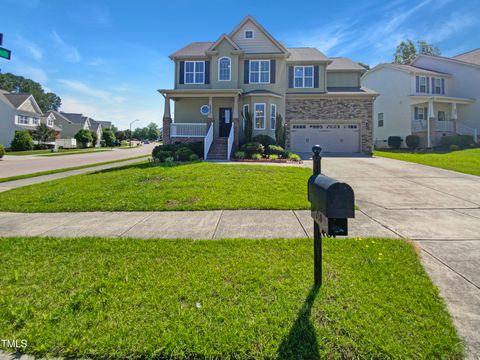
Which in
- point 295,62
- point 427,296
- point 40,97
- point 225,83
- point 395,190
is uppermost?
point 40,97

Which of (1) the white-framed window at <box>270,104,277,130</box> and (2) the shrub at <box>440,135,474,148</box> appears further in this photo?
(2) the shrub at <box>440,135,474,148</box>

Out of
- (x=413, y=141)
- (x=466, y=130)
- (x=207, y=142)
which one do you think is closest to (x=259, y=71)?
(x=207, y=142)

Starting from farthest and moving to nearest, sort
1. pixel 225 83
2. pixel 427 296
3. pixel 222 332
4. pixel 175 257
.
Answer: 1. pixel 225 83
2. pixel 175 257
3. pixel 427 296
4. pixel 222 332

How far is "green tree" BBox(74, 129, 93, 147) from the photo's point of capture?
164 feet

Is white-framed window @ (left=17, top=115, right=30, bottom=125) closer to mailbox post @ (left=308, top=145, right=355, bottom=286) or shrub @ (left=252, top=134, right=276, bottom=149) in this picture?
shrub @ (left=252, top=134, right=276, bottom=149)

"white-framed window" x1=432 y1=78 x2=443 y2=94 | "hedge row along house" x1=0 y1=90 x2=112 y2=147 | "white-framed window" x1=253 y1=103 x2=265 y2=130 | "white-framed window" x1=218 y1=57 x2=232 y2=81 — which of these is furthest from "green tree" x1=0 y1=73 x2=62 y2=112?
"white-framed window" x1=432 y1=78 x2=443 y2=94

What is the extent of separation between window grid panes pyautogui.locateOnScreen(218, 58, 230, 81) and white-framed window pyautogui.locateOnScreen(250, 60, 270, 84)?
1.77 meters

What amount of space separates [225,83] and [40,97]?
105 metres

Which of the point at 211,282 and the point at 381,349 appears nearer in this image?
the point at 381,349

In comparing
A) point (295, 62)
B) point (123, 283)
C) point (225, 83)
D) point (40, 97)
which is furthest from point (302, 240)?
point (40, 97)

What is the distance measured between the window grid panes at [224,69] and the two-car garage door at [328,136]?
6.41 m

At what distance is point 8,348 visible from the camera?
7.54ft

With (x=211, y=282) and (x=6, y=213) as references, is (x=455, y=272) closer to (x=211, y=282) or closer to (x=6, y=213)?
(x=211, y=282)

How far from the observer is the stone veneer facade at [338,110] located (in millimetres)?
21031
